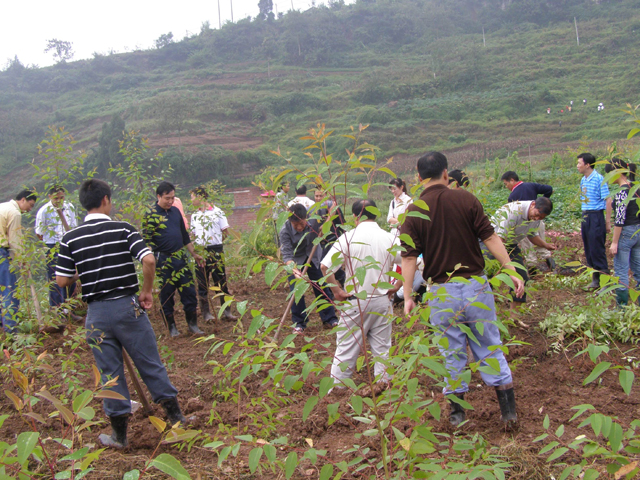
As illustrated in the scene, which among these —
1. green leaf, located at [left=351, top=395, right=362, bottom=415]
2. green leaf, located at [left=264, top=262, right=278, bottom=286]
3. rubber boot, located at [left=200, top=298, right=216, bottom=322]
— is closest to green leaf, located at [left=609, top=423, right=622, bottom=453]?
green leaf, located at [left=351, top=395, right=362, bottom=415]

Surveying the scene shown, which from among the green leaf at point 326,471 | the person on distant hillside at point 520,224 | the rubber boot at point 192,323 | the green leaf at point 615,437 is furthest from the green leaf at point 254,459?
the rubber boot at point 192,323

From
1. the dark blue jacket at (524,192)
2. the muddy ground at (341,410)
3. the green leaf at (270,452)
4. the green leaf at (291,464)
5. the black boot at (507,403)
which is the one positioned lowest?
the muddy ground at (341,410)

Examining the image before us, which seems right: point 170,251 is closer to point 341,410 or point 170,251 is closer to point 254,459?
point 341,410

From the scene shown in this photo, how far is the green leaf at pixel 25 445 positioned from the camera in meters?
1.17

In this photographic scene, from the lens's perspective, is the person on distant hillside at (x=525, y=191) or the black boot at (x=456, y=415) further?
the person on distant hillside at (x=525, y=191)

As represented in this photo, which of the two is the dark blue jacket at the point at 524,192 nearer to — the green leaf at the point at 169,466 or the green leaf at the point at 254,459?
the green leaf at the point at 254,459

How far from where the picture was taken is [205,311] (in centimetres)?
602

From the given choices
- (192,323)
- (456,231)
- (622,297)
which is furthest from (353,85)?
(456,231)

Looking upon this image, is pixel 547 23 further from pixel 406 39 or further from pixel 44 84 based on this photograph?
pixel 44 84

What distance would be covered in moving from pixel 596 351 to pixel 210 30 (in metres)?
86.4

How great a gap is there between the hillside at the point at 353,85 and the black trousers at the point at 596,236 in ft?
86.2

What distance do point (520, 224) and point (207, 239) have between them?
11.5 ft

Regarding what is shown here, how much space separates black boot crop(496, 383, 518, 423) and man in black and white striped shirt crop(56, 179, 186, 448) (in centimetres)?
205

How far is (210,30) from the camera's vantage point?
78125 millimetres
